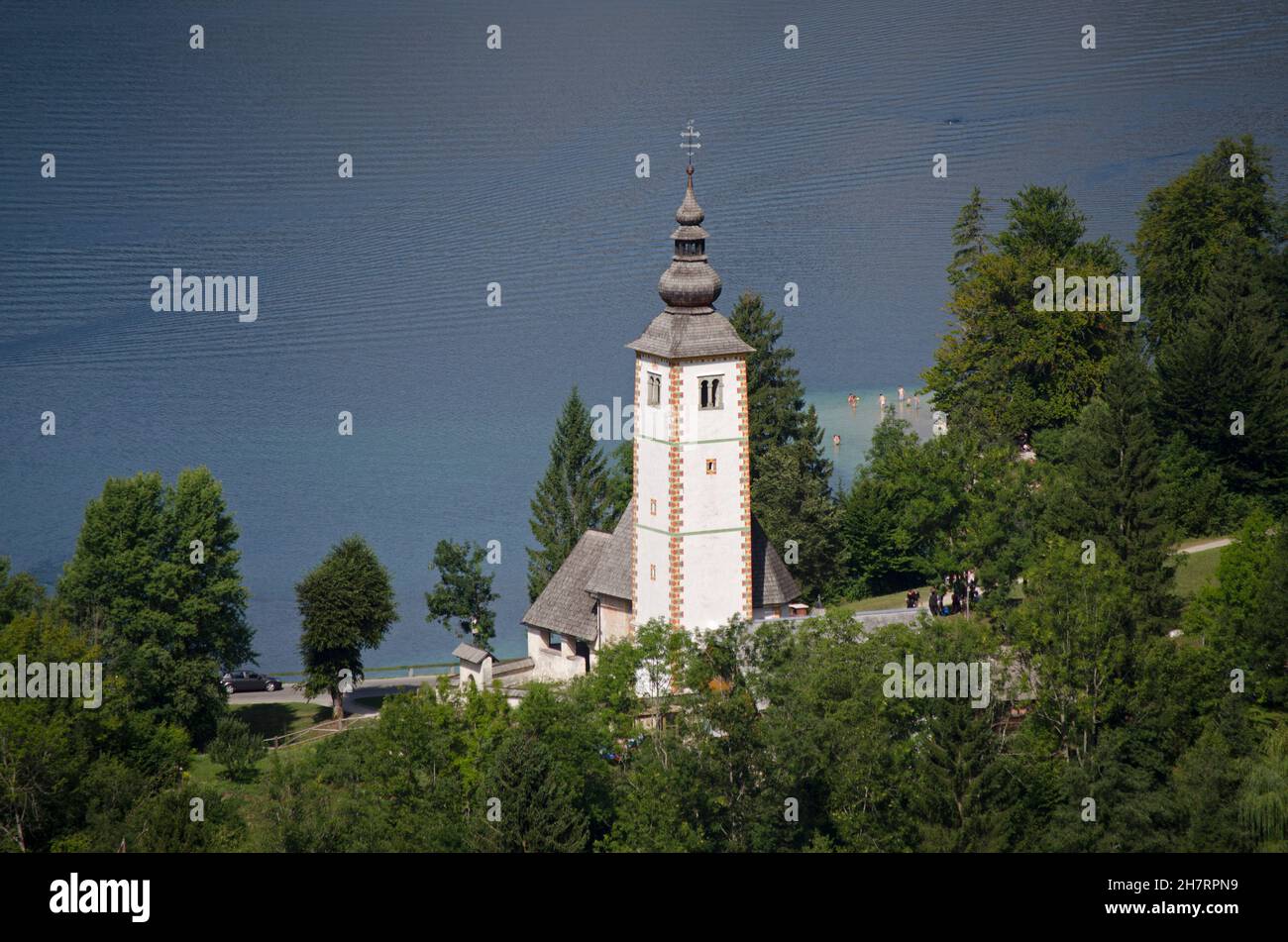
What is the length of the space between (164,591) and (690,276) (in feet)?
54.0

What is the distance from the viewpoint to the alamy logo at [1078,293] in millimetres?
72938

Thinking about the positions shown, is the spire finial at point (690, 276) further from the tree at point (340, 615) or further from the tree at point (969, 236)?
the tree at point (969, 236)

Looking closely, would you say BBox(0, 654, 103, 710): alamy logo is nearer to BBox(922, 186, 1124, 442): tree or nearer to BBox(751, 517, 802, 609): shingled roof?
BBox(751, 517, 802, 609): shingled roof

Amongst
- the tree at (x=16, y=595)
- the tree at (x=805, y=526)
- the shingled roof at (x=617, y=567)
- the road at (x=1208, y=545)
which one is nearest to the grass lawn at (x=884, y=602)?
the tree at (x=805, y=526)

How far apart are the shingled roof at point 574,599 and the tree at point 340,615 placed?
4923 millimetres

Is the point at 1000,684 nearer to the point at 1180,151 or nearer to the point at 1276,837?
the point at 1276,837

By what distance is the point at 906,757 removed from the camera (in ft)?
152

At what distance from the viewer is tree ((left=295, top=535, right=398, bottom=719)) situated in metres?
62.1

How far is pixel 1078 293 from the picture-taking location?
7306 centimetres

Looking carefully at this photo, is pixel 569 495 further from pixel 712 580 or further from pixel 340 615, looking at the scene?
pixel 712 580

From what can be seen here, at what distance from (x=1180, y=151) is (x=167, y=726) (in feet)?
223

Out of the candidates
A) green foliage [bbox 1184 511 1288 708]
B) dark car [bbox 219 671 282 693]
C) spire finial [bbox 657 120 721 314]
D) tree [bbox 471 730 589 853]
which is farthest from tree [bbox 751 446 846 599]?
tree [bbox 471 730 589 853]

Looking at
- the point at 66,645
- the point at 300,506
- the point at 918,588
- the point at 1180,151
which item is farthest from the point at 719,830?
the point at 1180,151
